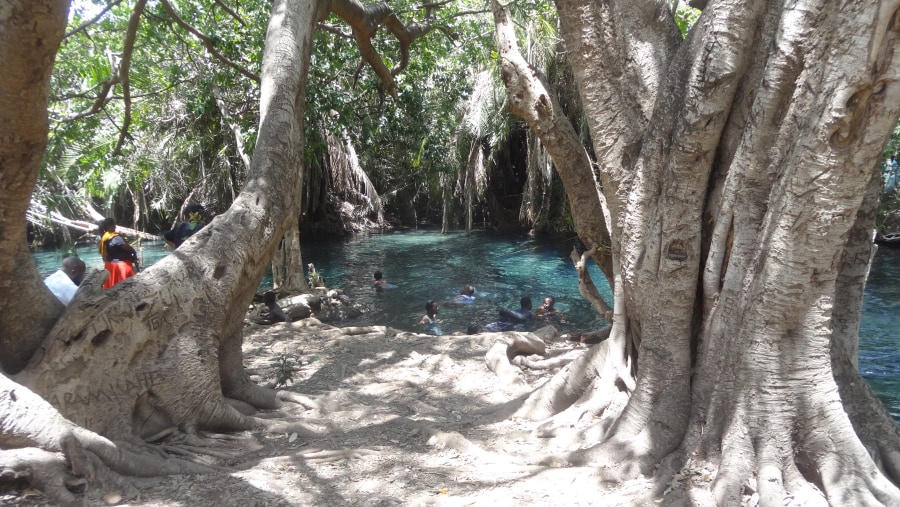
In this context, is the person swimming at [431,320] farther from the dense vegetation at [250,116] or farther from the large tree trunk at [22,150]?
the large tree trunk at [22,150]

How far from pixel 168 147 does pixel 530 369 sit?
1254 centimetres

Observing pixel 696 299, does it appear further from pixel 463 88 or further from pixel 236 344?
pixel 463 88

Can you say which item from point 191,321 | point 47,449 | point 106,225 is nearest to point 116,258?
point 106,225

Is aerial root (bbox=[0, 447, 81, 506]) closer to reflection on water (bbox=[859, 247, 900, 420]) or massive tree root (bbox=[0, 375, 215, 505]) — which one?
massive tree root (bbox=[0, 375, 215, 505])

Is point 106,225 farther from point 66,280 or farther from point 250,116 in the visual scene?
point 250,116

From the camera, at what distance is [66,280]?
492cm

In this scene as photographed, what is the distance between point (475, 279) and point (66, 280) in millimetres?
12386

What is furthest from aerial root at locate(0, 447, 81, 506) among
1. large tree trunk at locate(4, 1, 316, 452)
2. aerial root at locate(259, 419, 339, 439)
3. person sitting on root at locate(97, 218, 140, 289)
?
person sitting on root at locate(97, 218, 140, 289)

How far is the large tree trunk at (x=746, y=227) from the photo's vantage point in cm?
278

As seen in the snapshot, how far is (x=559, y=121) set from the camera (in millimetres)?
4699

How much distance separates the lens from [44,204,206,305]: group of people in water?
15.9ft

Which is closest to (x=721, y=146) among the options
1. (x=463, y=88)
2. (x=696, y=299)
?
(x=696, y=299)

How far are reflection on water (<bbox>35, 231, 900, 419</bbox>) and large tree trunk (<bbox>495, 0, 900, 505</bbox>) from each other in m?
4.72

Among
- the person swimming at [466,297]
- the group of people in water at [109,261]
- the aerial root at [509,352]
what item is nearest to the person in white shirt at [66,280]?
the group of people in water at [109,261]
